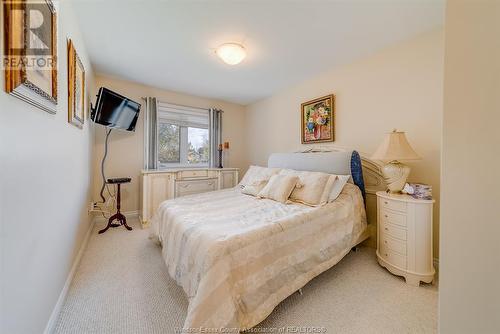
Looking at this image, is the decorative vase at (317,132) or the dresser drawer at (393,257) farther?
the decorative vase at (317,132)

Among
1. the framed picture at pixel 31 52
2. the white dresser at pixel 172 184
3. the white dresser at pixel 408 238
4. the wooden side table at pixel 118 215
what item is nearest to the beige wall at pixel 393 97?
the white dresser at pixel 408 238

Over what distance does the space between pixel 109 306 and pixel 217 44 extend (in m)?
2.64

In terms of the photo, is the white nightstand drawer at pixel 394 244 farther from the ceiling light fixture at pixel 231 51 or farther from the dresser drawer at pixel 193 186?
the dresser drawer at pixel 193 186

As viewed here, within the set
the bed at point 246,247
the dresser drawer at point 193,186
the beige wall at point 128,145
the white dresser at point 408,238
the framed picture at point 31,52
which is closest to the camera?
the framed picture at point 31,52

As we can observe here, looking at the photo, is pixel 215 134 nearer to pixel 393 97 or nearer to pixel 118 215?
pixel 118 215

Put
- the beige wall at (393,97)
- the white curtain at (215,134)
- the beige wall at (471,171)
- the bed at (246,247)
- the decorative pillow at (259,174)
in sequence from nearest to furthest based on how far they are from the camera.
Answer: the beige wall at (471,171) < the bed at (246,247) < the beige wall at (393,97) < the decorative pillow at (259,174) < the white curtain at (215,134)

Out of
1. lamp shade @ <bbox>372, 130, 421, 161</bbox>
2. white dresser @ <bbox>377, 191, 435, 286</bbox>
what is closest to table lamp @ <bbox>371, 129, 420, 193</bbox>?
lamp shade @ <bbox>372, 130, 421, 161</bbox>

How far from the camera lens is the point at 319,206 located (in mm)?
1932

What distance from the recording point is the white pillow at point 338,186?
2.09m

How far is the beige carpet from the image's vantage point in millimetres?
1264

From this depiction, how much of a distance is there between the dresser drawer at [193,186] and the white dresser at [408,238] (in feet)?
8.88

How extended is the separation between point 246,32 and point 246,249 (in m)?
2.08

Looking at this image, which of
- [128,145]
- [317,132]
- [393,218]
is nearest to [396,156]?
[393,218]

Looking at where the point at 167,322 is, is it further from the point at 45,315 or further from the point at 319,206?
the point at 319,206
